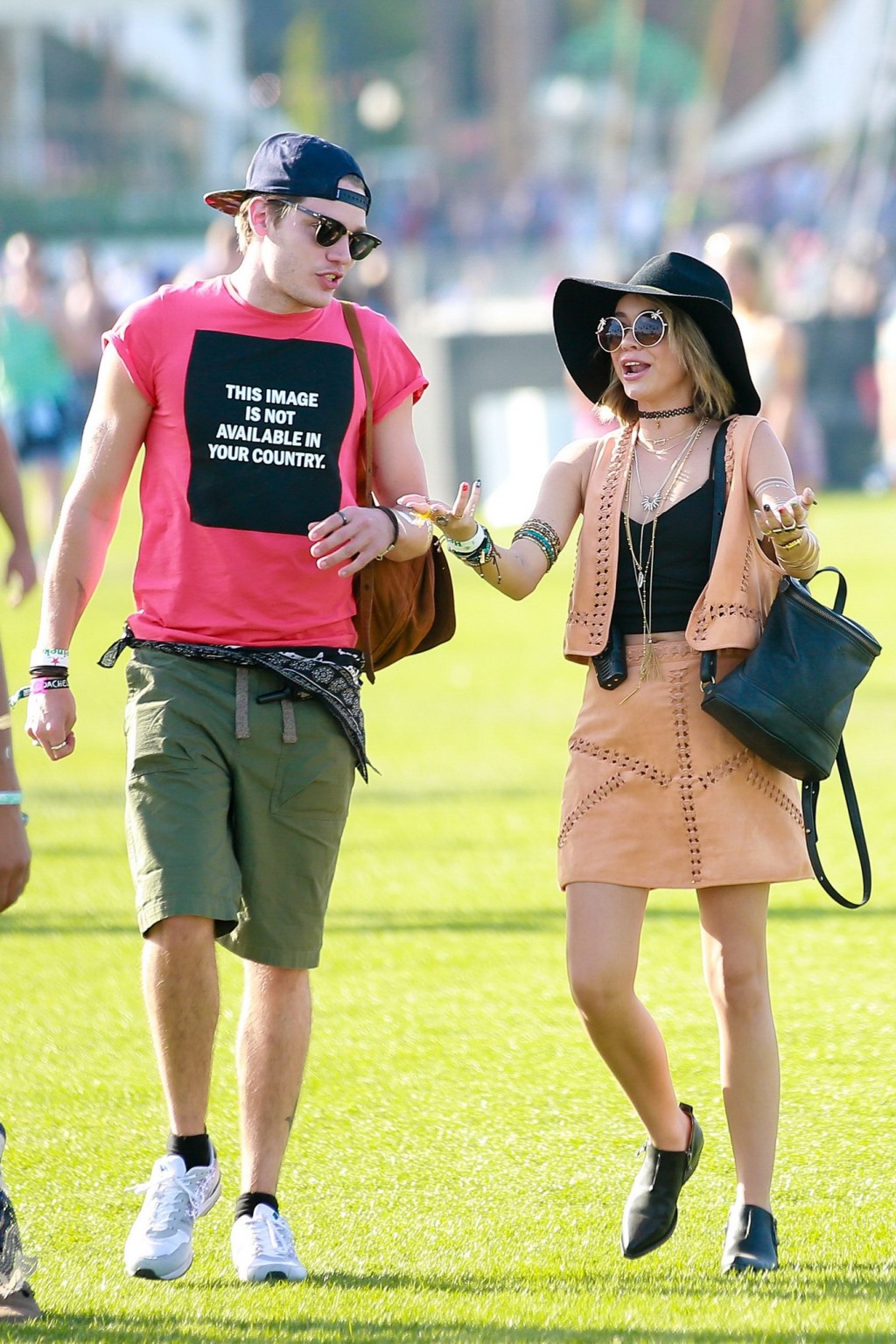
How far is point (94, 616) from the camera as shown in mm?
14430

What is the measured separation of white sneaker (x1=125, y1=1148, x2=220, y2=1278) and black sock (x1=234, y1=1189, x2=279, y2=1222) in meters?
0.07

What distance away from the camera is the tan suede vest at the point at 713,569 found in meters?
Result: 4.05

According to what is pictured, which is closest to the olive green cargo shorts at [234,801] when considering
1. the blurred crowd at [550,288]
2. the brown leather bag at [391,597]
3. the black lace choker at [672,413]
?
the brown leather bag at [391,597]

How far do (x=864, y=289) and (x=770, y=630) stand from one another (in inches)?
794

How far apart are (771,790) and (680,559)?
19.9 inches

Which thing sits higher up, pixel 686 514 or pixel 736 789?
pixel 686 514

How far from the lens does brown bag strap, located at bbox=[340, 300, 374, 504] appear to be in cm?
419

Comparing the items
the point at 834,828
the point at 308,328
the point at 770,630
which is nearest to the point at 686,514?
the point at 770,630

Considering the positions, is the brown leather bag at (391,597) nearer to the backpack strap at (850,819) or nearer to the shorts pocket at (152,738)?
the shorts pocket at (152,738)

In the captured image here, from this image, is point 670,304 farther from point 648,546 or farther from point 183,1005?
point 183,1005

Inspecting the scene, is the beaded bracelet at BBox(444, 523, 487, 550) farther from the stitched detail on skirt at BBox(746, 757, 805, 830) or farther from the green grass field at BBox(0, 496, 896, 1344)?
the green grass field at BBox(0, 496, 896, 1344)

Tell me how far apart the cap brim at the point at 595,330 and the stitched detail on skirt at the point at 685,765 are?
2.03 ft

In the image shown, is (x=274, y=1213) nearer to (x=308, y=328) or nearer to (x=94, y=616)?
(x=308, y=328)

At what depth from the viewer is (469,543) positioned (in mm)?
4078
